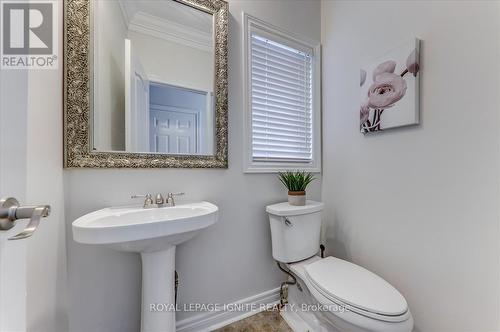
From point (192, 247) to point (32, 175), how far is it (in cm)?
80

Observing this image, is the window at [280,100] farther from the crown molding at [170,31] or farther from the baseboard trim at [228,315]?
the baseboard trim at [228,315]

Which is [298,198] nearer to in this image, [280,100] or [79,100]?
[280,100]

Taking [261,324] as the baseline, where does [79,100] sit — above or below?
above

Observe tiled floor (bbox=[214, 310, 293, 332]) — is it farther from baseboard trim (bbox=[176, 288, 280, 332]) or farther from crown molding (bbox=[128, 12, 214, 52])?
→ crown molding (bbox=[128, 12, 214, 52])

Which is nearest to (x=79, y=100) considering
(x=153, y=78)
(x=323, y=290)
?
(x=153, y=78)

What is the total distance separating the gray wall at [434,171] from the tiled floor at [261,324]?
2.02 feet

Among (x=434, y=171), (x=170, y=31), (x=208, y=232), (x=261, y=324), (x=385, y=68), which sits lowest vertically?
(x=261, y=324)

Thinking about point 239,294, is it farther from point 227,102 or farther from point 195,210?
point 227,102

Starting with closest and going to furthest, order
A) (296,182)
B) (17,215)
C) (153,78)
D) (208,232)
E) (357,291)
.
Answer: (17,215) < (357,291) < (153,78) < (208,232) < (296,182)

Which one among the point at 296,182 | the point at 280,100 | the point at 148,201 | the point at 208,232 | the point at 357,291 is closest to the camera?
the point at 357,291

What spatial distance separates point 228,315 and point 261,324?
8.4 inches

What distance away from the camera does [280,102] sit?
5.28 ft

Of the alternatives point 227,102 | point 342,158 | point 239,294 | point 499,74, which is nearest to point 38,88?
point 227,102

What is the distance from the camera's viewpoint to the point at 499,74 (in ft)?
2.86
